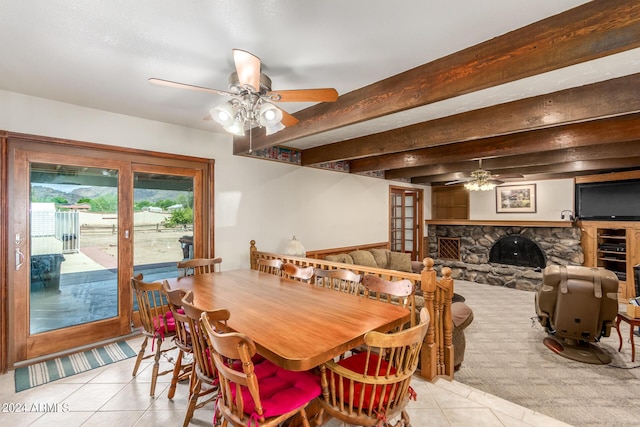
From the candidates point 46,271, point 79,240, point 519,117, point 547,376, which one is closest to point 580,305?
point 547,376

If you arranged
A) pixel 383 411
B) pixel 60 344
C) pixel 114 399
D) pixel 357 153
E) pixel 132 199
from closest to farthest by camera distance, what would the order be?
pixel 383 411, pixel 114 399, pixel 60 344, pixel 132 199, pixel 357 153

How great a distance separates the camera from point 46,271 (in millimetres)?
2867

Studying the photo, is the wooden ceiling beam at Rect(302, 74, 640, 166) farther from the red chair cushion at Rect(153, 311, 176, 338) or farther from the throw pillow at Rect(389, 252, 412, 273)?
the red chair cushion at Rect(153, 311, 176, 338)

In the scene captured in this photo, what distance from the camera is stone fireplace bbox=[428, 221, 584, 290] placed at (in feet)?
19.6

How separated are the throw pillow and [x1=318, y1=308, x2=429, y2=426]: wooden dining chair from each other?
14.6ft

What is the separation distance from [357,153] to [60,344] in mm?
4017

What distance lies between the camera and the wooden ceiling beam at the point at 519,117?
221 centimetres

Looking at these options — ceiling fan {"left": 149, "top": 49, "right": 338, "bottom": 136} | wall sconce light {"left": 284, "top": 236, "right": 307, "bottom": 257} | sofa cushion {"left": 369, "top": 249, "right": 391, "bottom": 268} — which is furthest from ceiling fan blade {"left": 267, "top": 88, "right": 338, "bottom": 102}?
sofa cushion {"left": 369, "top": 249, "right": 391, "bottom": 268}

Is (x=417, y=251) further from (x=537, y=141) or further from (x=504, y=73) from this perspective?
(x=504, y=73)

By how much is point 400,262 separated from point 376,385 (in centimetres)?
466

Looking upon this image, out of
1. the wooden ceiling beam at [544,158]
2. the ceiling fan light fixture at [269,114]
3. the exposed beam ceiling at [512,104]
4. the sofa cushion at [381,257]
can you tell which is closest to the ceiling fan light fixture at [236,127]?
the ceiling fan light fixture at [269,114]

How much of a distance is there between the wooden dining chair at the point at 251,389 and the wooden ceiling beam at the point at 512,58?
1997mm

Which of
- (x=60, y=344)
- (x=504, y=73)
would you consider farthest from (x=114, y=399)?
(x=504, y=73)

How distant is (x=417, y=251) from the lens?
7645 millimetres
